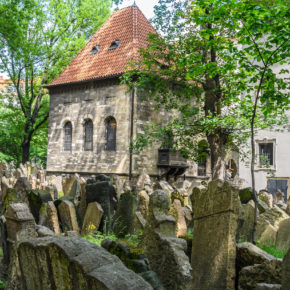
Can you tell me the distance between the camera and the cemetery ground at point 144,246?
2.76m

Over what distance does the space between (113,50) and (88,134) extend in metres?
5.62

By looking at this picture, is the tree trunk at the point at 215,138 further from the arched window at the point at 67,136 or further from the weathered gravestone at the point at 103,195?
the arched window at the point at 67,136

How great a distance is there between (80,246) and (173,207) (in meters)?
4.58

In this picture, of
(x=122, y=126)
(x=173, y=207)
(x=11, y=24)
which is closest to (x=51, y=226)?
(x=173, y=207)

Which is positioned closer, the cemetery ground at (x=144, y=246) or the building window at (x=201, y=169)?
the cemetery ground at (x=144, y=246)

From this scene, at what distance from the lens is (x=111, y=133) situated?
81.5 feet

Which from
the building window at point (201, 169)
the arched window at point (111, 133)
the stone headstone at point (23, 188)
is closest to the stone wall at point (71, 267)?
the stone headstone at point (23, 188)

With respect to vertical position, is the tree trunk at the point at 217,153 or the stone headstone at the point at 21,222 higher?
the tree trunk at the point at 217,153

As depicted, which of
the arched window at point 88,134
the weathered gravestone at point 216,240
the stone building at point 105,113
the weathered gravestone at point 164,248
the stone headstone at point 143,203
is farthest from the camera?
the arched window at point 88,134

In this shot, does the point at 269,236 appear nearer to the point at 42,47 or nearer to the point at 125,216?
the point at 125,216

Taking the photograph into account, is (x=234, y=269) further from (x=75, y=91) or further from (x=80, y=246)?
(x=75, y=91)

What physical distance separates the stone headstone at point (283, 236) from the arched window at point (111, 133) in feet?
59.9

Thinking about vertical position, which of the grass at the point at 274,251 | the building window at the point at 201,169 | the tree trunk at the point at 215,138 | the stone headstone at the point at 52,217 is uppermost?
the tree trunk at the point at 215,138

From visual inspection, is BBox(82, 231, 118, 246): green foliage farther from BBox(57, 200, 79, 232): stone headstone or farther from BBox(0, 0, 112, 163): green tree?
BBox(0, 0, 112, 163): green tree
